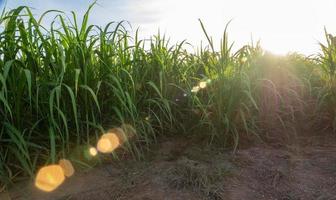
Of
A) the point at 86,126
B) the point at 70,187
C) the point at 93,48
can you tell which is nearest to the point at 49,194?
the point at 70,187

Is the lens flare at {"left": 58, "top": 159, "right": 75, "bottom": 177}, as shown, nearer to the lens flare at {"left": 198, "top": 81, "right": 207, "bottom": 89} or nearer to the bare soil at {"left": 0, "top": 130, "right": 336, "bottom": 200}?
the bare soil at {"left": 0, "top": 130, "right": 336, "bottom": 200}

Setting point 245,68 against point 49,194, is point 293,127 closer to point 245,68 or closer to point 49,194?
point 245,68

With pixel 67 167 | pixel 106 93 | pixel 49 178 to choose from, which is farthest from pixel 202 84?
pixel 49 178

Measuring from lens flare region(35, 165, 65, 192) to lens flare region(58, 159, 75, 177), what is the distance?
2cm

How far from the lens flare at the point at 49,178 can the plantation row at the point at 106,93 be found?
0.05 m

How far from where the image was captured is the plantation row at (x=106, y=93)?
7.12 ft

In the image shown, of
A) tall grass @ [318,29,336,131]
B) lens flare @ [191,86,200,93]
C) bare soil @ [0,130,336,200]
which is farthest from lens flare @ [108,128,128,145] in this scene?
tall grass @ [318,29,336,131]

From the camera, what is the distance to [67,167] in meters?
2.26

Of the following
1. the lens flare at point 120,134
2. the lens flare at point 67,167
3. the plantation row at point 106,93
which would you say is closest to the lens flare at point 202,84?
the plantation row at point 106,93

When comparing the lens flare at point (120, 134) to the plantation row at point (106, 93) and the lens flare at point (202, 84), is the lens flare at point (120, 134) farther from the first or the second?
the lens flare at point (202, 84)

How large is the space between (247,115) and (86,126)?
1106 millimetres

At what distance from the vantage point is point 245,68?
3025 millimetres

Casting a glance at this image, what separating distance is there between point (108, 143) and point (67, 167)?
293 millimetres

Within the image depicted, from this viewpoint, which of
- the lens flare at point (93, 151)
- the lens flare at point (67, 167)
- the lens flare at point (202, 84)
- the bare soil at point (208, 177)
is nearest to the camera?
the bare soil at point (208, 177)
